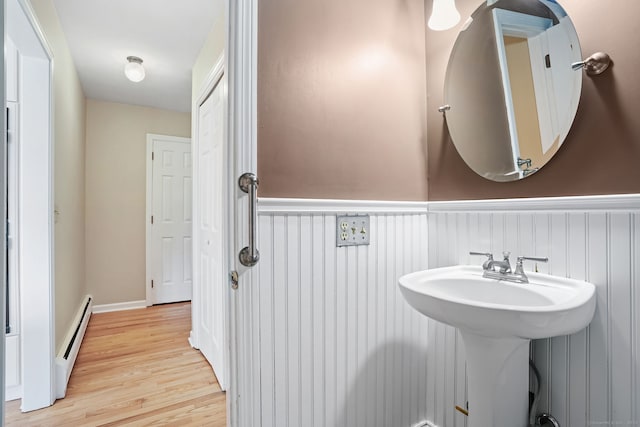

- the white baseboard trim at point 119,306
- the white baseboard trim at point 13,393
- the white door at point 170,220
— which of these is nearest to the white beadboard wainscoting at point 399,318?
the white baseboard trim at point 13,393

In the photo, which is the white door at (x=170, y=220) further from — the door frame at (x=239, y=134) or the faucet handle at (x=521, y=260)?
the faucet handle at (x=521, y=260)

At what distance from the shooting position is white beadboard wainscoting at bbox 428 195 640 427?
89 cm

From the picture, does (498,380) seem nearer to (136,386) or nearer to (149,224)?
(136,386)

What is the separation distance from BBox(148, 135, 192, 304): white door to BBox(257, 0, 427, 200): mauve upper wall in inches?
122

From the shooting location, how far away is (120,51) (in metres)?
2.40

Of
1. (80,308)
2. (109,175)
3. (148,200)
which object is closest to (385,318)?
(80,308)

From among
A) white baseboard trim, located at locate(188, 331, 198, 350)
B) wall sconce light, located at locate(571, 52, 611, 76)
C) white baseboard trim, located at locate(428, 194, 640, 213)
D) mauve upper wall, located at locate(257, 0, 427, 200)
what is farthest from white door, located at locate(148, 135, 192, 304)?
wall sconce light, located at locate(571, 52, 611, 76)

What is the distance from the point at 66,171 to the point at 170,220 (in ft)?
4.75

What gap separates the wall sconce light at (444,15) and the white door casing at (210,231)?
4.00ft

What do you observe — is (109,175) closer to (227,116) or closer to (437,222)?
(227,116)

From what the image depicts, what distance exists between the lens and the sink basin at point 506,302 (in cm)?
75

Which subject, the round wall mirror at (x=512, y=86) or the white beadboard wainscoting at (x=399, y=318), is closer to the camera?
the white beadboard wainscoting at (x=399, y=318)

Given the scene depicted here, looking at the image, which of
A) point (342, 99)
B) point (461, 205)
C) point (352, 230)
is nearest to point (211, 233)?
point (352, 230)

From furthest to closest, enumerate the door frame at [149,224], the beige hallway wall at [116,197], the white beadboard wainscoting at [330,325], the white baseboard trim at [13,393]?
1. the door frame at [149,224]
2. the beige hallway wall at [116,197]
3. the white baseboard trim at [13,393]
4. the white beadboard wainscoting at [330,325]
